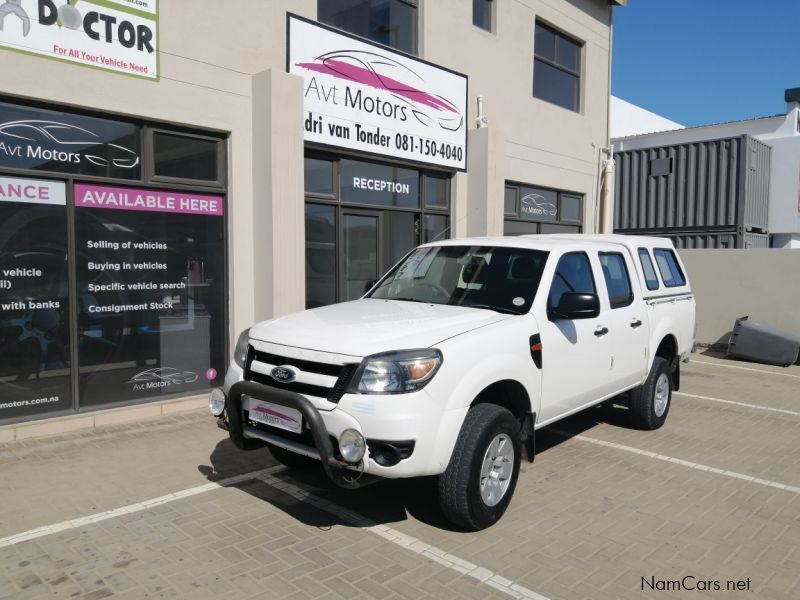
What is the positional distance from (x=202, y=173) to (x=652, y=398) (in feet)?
17.7

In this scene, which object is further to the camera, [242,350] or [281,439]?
[242,350]

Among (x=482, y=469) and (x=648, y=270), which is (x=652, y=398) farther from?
(x=482, y=469)

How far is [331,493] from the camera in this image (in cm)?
467

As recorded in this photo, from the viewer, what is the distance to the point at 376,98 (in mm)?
8820

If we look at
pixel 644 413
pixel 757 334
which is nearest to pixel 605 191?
pixel 757 334

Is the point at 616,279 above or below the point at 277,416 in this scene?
above

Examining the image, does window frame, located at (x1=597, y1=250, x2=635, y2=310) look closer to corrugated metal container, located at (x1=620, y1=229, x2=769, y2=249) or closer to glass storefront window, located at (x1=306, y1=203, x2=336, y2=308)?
glass storefront window, located at (x1=306, y1=203, x2=336, y2=308)

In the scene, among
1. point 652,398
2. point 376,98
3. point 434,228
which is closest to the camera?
point 652,398

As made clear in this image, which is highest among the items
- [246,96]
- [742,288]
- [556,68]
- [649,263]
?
[556,68]

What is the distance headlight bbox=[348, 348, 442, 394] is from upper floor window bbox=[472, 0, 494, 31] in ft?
28.4

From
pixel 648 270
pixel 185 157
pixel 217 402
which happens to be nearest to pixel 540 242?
pixel 648 270

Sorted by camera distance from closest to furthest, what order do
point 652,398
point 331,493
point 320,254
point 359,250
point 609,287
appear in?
1. point 331,493
2. point 609,287
3. point 652,398
4. point 320,254
5. point 359,250

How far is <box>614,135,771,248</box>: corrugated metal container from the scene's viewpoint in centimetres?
1883

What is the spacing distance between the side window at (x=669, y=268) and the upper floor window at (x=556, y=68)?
20.0 feet
